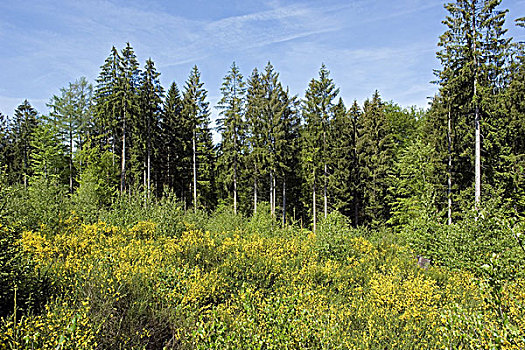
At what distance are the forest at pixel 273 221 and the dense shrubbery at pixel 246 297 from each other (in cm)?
5

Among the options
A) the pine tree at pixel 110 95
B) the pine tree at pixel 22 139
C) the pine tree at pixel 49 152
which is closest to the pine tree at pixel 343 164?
the pine tree at pixel 110 95

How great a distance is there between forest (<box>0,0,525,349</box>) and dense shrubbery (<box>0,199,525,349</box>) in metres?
0.05

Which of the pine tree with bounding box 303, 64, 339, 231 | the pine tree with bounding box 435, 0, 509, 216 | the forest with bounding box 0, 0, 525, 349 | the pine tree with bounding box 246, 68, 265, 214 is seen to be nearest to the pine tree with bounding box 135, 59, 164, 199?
the forest with bounding box 0, 0, 525, 349

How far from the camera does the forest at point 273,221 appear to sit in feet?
→ 14.6

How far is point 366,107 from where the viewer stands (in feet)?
109

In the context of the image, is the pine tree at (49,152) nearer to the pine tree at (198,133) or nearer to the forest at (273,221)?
the forest at (273,221)

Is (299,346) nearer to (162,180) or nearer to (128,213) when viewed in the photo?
(128,213)

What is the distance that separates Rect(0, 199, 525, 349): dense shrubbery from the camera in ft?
12.1

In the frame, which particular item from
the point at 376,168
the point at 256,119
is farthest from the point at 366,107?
the point at 256,119

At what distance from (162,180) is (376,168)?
68.7ft

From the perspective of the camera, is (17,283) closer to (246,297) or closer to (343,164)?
(246,297)

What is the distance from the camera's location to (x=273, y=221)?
1419 centimetres

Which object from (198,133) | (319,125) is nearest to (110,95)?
(198,133)

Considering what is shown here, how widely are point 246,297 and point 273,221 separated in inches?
358
